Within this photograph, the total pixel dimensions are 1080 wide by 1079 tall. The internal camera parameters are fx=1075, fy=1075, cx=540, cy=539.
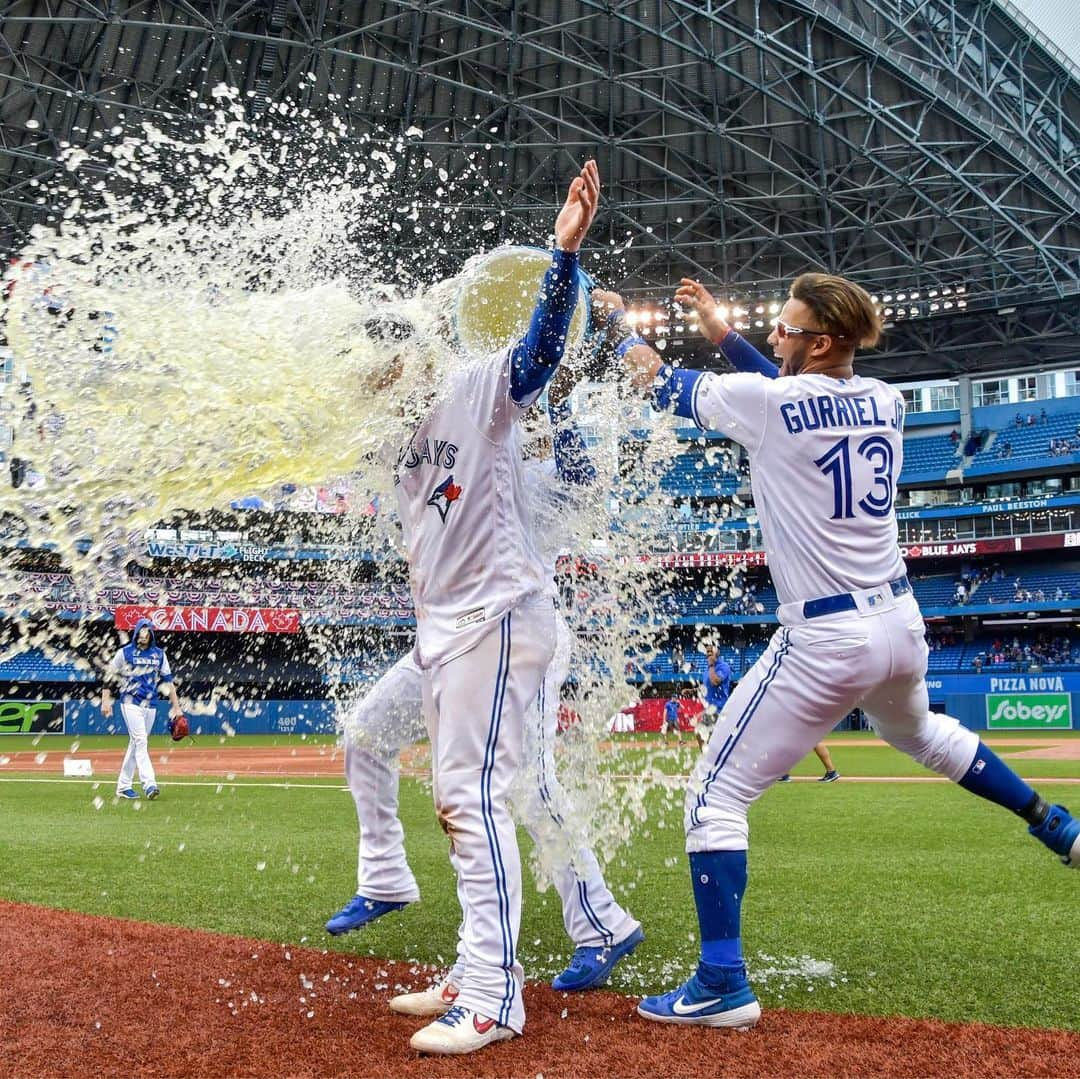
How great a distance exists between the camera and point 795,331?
351 cm

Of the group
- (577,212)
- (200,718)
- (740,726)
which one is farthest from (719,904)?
(200,718)

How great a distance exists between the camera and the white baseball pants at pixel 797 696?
3.22 m

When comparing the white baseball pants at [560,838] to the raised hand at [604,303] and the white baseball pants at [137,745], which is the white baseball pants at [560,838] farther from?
the white baseball pants at [137,745]

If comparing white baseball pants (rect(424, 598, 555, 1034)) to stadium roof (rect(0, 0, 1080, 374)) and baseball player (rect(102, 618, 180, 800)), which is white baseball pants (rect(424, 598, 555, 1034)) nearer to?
→ baseball player (rect(102, 618, 180, 800))

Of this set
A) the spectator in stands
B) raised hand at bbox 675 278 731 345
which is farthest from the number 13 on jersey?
the spectator in stands

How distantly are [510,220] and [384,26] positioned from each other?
8.21 metres

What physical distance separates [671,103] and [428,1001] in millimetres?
28937

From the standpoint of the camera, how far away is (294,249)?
4.66 m

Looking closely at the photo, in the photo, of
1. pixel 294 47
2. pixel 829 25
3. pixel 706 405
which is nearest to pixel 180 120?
pixel 294 47

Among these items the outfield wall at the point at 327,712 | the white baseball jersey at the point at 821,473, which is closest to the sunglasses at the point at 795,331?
the white baseball jersey at the point at 821,473

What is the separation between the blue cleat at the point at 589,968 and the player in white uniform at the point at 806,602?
1.24 feet

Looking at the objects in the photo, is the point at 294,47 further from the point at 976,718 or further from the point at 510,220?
the point at 976,718

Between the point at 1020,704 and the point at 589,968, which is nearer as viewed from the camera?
the point at 589,968

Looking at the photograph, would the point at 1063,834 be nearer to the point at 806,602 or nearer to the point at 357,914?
the point at 806,602
